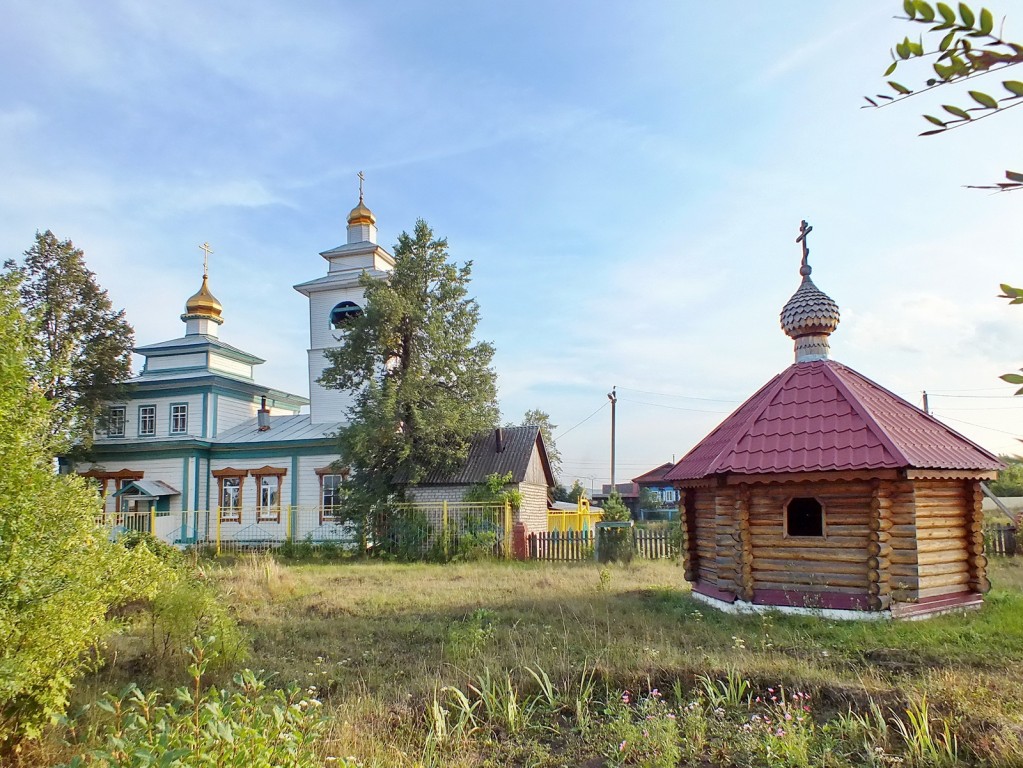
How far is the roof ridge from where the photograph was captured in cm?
838

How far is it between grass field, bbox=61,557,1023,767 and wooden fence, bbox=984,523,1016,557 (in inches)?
302

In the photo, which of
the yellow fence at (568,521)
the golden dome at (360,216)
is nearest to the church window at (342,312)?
the golden dome at (360,216)

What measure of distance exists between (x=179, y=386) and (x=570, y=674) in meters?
25.8

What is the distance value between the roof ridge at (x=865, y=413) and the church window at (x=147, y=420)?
1023 inches

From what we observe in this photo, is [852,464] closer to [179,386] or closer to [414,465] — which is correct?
[414,465]

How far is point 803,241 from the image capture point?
1109cm

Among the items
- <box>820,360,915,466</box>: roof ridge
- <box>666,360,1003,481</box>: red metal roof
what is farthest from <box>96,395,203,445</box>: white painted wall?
<box>820,360,915,466</box>: roof ridge

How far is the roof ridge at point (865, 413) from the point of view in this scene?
8.38 metres

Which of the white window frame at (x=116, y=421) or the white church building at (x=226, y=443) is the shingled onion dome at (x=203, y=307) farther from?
the white window frame at (x=116, y=421)

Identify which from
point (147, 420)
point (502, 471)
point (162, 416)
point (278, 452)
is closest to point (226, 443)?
Result: point (278, 452)

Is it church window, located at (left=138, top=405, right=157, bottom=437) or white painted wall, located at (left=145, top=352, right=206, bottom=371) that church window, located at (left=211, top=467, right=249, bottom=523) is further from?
white painted wall, located at (left=145, top=352, right=206, bottom=371)

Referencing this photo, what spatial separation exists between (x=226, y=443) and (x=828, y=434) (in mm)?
23243

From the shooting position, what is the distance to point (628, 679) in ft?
19.6

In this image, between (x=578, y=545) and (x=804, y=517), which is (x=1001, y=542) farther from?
(x=578, y=545)
